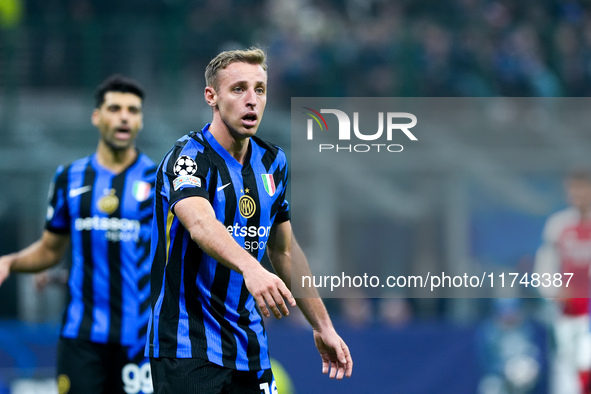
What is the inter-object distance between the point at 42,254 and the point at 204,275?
7.31 feet

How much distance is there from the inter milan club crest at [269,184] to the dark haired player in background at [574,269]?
5.84 m

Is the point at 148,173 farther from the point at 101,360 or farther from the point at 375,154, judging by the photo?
the point at 375,154

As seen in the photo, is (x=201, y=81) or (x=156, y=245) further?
(x=201, y=81)

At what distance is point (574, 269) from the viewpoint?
31.0 feet

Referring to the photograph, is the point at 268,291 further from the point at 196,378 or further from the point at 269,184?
the point at 269,184

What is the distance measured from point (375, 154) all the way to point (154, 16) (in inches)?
166

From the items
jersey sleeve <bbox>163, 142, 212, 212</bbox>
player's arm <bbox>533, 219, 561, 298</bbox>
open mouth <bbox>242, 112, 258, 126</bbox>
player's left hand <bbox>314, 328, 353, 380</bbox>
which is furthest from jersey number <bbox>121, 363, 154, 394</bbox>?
player's arm <bbox>533, 219, 561, 298</bbox>

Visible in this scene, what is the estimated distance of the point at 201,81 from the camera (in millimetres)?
13016

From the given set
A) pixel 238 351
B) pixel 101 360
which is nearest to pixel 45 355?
pixel 101 360

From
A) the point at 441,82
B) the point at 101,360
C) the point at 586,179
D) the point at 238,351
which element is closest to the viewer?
the point at 238,351

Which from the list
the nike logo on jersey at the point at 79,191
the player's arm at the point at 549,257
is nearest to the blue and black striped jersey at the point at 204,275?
the nike logo on jersey at the point at 79,191

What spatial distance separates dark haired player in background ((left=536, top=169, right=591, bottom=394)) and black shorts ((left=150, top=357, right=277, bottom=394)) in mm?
6043

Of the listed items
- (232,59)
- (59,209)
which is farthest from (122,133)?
(232,59)

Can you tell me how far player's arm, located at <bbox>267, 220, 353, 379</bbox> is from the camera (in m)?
4.12
